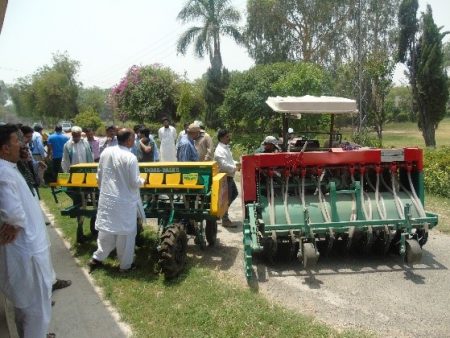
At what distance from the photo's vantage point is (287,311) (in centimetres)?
418

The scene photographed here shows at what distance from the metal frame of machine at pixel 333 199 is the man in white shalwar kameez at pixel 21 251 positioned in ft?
7.83

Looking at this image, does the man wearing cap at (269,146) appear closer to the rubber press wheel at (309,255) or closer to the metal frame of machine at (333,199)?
the metal frame of machine at (333,199)

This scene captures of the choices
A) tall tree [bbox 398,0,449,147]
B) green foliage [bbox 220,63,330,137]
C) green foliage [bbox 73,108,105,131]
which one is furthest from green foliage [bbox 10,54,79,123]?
tall tree [bbox 398,0,449,147]

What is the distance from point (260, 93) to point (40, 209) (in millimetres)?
17768

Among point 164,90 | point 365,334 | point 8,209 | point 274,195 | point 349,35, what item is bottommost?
point 365,334

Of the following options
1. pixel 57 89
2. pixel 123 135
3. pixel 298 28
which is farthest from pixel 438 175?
pixel 57 89

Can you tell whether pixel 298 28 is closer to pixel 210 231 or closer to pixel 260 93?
pixel 260 93

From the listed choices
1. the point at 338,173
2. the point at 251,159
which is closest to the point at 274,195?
the point at 251,159

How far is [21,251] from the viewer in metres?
3.08

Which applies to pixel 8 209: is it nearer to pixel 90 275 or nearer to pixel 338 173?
pixel 90 275

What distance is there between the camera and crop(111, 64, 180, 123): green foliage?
26031 millimetres

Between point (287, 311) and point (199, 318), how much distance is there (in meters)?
0.85

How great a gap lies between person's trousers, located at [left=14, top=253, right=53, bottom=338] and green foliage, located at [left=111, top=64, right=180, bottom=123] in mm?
23282

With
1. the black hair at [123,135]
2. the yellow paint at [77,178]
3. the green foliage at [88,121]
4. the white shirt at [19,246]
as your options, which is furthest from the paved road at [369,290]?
the green foliage at [88,121]
